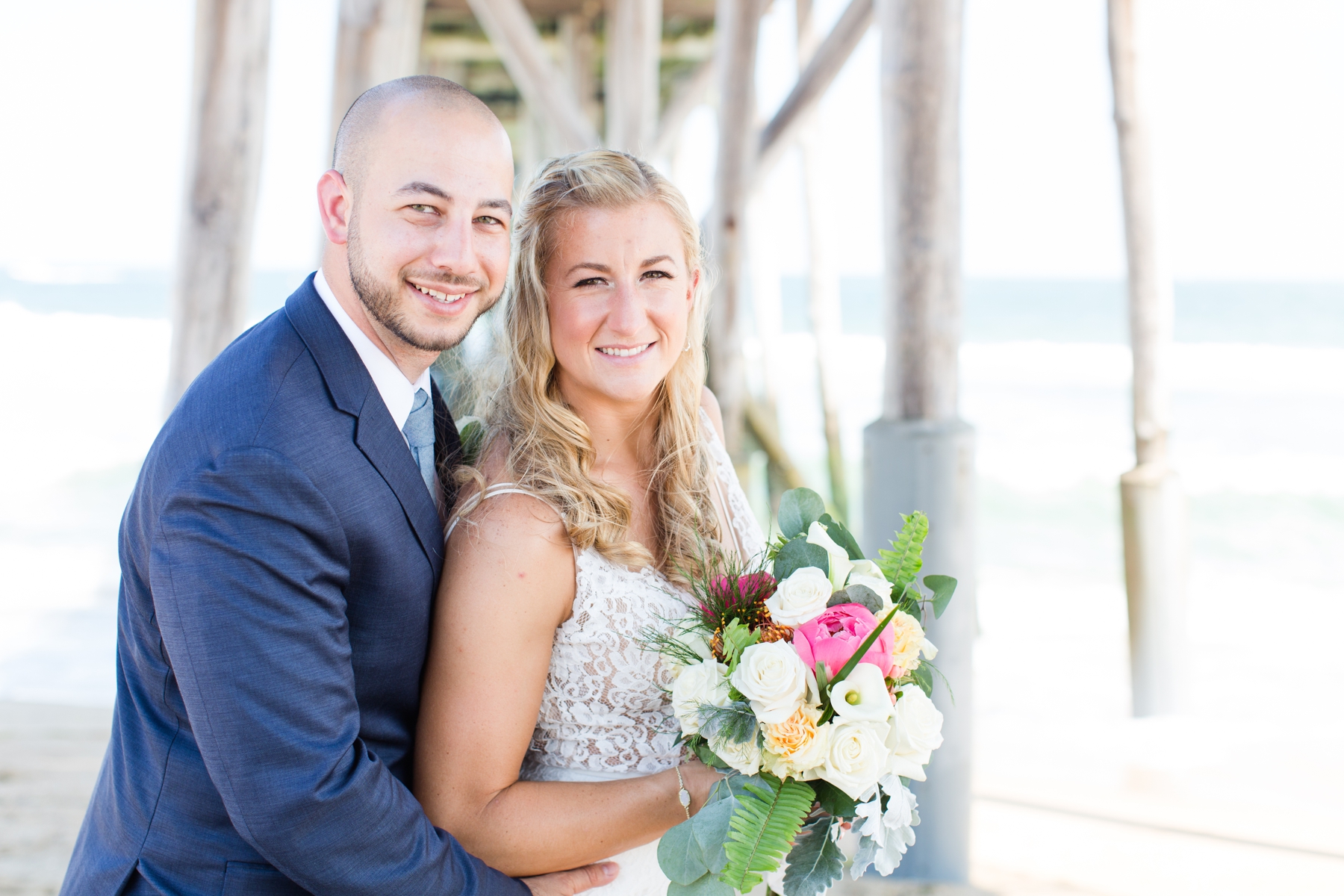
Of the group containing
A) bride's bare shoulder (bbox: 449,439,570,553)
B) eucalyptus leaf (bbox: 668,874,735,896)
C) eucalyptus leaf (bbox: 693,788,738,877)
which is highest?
bride's bare shoulder (bbox: 449,439,570,553)

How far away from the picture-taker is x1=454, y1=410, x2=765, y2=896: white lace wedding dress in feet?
6.55

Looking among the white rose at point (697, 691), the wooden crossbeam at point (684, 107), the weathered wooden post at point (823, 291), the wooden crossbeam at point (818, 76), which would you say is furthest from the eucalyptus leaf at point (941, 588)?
the wooden crossbeam at point (684, 107)

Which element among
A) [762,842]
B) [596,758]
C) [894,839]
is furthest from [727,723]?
[596,758]

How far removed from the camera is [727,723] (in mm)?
1651

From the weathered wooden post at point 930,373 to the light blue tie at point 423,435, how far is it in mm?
1756

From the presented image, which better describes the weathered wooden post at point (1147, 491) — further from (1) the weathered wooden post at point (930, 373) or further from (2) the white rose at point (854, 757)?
(2) the white rose at point (854, 757)

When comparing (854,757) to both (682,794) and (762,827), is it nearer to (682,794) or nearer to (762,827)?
(762,827)

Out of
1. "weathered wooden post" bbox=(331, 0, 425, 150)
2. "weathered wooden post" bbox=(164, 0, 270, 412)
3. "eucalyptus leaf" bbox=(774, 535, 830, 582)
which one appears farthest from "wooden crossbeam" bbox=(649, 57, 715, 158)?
"eucalyptus leaf" bbox=(774, 535, 830, 582)

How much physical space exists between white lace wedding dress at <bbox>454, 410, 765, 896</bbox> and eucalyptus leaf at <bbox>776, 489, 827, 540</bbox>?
0.29 m

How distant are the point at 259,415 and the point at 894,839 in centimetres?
126

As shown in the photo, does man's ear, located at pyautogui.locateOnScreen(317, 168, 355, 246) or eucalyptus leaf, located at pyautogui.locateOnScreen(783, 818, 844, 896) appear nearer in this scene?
eucalyptus leaf, located at pyautogui.locateOnScreen(783, 818, 844, 896)

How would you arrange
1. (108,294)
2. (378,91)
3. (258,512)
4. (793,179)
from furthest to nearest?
(108,294) < (793,179) < (378,91) < (258,512)

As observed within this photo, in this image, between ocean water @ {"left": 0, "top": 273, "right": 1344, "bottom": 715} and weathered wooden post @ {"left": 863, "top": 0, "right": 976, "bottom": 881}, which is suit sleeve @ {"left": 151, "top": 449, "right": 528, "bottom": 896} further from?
ocean water @ {"left": 0, "top": 273, "right": 1344, "bottom": 715}

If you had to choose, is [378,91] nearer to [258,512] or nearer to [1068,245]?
[258,512]
